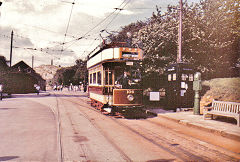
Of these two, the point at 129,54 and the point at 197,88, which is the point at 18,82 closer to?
the point at 129,54

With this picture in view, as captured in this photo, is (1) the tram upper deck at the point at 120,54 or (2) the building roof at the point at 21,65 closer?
(1) the tram upper deck at the point at 120,54

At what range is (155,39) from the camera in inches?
696

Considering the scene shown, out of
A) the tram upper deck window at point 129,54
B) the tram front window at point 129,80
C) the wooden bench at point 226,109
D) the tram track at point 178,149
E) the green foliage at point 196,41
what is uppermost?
the green foliage at point 196,41

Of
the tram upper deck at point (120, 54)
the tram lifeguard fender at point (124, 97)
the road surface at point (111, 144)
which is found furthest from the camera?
the tram upper deck at point (120, 54)

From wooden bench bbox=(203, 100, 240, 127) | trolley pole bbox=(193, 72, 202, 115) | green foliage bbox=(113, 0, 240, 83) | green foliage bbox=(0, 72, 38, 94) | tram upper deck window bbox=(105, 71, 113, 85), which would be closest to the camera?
wooden bench bbox=(203, 100, 240, 127)

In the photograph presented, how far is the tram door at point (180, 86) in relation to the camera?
13.1m

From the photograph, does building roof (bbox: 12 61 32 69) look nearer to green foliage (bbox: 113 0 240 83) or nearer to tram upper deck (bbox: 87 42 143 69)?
green foliage (bbox: 113 0 240 83)

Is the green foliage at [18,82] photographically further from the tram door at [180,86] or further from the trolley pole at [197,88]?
the trolley pole at [197,88]

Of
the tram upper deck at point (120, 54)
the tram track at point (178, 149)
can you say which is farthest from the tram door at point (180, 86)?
the tram track at point (178, 149)

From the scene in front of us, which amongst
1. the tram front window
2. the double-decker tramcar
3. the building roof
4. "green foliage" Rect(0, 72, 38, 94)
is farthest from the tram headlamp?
the building roof

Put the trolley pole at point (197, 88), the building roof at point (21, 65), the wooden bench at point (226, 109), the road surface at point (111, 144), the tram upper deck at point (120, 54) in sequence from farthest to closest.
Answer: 1. the building roof at point (21, 65)
2. the tram upper deck at point (120, 54)
3. the trolley pole at point (197, 88)
4. the wooden bench at point (226, 109)
5. the road surface at point (111, 144)

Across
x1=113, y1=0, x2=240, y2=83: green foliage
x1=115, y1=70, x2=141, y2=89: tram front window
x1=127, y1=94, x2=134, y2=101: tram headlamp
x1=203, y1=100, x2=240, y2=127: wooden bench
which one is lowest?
x1=203, y1=100, x2=240, y2=127: wooden bench

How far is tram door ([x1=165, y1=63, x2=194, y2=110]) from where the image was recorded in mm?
13148

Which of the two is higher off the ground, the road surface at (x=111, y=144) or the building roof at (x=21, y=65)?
the building roof at (x=21, y=65)
